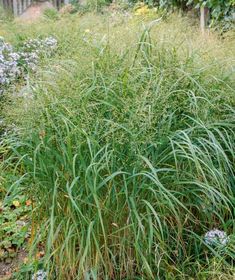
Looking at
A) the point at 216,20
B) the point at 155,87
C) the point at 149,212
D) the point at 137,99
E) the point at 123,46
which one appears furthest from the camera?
the point at 216,20

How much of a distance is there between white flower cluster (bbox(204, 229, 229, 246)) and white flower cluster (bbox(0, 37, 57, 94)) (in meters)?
1.93

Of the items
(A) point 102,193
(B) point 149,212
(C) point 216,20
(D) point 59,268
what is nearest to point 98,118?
(A) point 102,193

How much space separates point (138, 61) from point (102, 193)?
3.06ft

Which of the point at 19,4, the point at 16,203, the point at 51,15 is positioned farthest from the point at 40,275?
the point at 19,4

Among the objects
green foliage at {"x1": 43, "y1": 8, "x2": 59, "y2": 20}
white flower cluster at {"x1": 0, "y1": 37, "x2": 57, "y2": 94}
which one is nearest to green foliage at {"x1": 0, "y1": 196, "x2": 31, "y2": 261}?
white flower cluster at {"x1": 0, "y1": 37, "x2": 57, "y2": 94}

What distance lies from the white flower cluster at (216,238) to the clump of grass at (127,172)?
26 mm

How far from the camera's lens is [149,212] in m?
2.02

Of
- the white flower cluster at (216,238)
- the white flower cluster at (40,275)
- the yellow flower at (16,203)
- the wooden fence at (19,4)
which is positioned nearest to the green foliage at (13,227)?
the yellow flower at (16,203)

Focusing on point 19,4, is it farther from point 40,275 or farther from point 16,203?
point 40,275

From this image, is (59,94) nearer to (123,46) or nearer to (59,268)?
(123,46)

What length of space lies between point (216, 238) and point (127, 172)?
58 centimetres

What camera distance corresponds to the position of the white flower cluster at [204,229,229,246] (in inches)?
85.5

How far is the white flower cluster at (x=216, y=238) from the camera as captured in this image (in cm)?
217

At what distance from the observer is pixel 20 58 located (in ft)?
14.7
